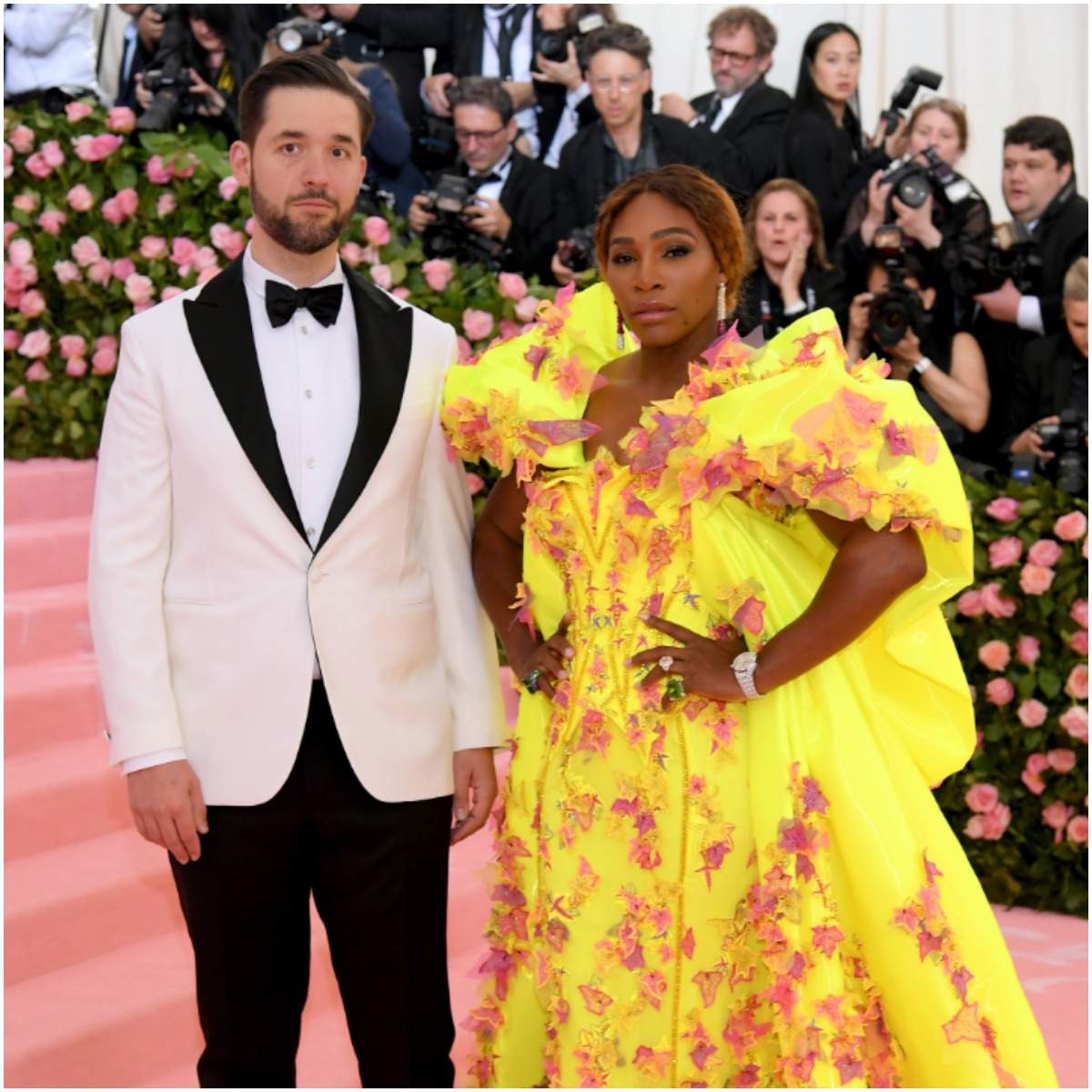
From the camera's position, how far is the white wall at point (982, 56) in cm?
654

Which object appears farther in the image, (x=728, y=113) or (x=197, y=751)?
(x=728, y=113)

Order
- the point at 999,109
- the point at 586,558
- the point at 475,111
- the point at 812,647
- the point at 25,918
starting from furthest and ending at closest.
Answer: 1. the point at 999,109
2. the point at 475,111
3. the point at 25,918
4. the point at 586,558
5. the point at 812,647

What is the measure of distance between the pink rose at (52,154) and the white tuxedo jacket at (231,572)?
3388mm

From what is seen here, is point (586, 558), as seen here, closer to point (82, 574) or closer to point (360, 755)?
point (360, 755)

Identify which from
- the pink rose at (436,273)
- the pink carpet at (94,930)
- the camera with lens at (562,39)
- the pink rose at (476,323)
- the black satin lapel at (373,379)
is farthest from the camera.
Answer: the camera with lens at (562,39)

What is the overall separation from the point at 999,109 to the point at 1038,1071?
515cm

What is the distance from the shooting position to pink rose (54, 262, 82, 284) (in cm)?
555

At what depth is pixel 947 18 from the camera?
6.73 meters

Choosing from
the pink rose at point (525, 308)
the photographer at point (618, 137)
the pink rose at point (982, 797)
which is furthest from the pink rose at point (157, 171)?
the pink rose at point (982, 797)

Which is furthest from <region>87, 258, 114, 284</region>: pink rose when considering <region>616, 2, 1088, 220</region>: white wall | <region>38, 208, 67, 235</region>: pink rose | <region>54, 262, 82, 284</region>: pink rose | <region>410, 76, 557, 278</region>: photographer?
<region>616, 2, 1088, 220</region>: white wall

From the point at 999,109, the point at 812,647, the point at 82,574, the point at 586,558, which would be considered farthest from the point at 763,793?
the point at 999,109

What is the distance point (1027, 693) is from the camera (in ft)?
15.3

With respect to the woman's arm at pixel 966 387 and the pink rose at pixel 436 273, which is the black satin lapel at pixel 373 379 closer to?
the pink rose at pixel 436 273

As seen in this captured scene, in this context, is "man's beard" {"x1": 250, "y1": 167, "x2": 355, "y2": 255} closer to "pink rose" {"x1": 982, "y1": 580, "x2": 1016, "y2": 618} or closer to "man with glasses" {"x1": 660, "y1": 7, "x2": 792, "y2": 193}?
"pink rose" {"x1": 982, "y1": 580, "x2": 1016, "y2": 618}
